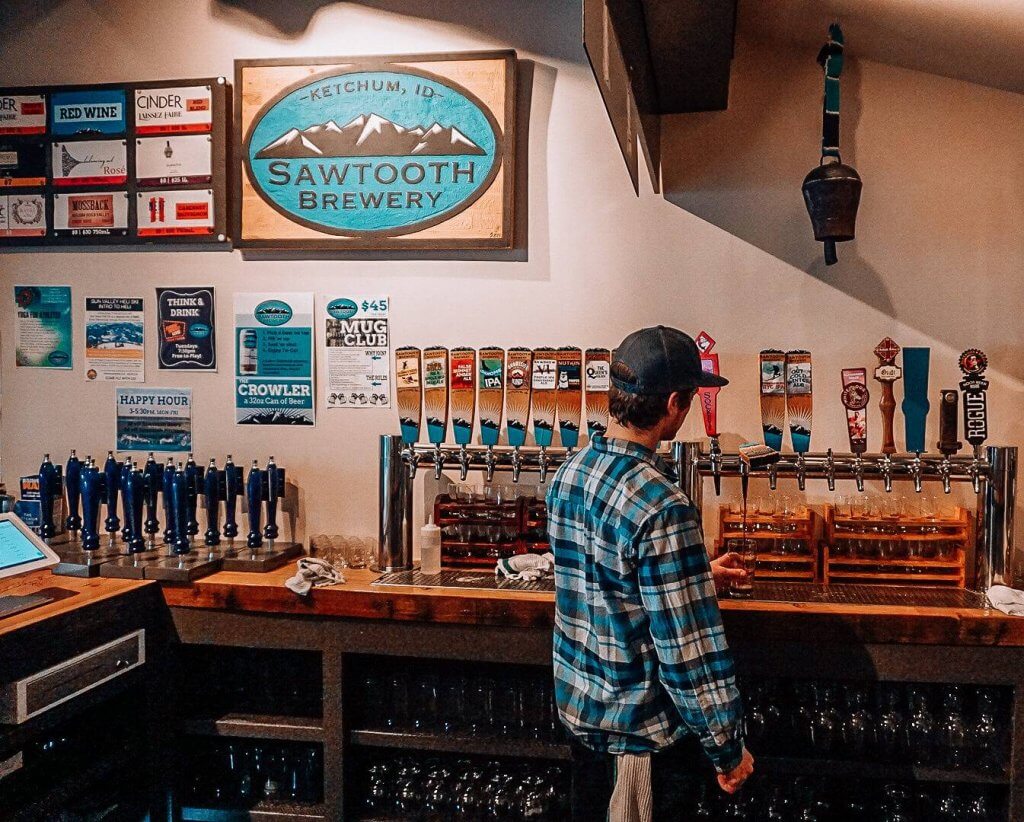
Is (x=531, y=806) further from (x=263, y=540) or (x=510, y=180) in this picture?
(x=510, y=180)

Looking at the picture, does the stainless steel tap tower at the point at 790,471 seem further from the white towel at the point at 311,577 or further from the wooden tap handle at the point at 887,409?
the white towel at the point at 311,577

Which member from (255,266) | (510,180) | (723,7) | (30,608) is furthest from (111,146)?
(723,7)

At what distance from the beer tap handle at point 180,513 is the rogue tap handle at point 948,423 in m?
2.36

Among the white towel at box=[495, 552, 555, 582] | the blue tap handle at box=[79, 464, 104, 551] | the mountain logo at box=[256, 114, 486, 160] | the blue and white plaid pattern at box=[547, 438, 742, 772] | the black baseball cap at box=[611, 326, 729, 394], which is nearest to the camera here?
the blue and white plaid pattern at box=[547, 438, 742, 772]

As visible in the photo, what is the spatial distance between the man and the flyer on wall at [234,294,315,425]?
1.50 meters

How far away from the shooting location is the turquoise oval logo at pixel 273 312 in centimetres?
321

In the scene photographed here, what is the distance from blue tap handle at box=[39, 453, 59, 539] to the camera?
10.2 feet

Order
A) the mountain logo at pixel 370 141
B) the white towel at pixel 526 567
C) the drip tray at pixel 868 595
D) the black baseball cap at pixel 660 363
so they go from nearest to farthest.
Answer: the black baseball cap at pixel 660 363 → the drip tray at pixel 868 595 → the white towel at pixel 526 567 → the mountain logo at pixel 370 141

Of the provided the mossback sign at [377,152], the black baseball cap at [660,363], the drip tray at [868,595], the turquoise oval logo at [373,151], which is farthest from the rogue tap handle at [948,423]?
the turquoise oval logo at [373,151]

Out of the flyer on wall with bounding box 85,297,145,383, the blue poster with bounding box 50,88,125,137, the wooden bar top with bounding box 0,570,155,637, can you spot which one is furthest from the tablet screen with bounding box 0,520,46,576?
the blue poster with bounding box 50,88,125,137

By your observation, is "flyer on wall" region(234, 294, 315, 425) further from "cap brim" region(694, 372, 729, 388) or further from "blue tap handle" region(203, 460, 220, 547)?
"cap brim" region(694, 372, 729, 388)

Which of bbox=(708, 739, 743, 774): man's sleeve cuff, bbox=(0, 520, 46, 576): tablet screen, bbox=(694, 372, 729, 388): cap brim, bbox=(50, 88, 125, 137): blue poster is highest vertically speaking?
bbox=(50, 88, 125, 137): blue poster

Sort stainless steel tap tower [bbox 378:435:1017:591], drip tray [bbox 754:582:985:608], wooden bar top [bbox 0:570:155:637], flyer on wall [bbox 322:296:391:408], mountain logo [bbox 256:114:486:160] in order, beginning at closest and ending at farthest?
wooden bar top [bbox 0:570:155:637]
drip tray [bbox 754:582:985:608]
stainless steel tap tower [bbox 378:435:1017:591]
mountain logo [bbox 256:114:486:160]
flyer on wall [bbox 322:296:391:408]

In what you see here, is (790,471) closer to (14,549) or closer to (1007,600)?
(1007,600)
